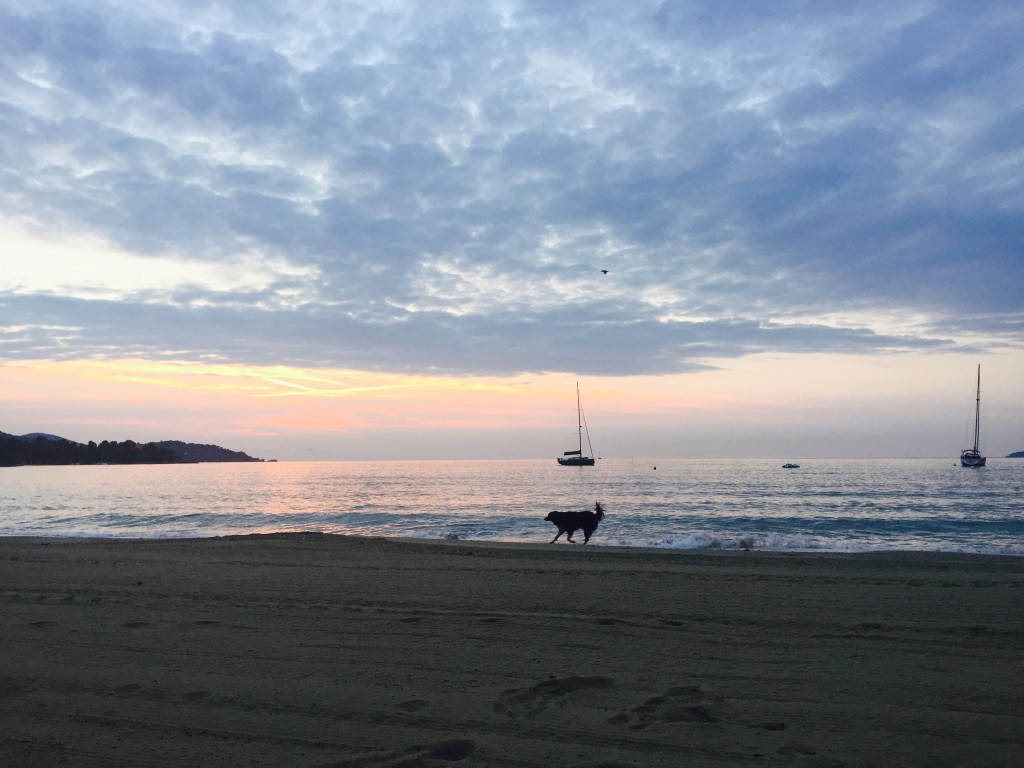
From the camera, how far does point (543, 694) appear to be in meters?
5.02

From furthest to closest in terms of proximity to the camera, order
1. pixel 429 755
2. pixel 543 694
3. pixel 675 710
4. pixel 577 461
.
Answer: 1. pixel 577 461
2. pixel 543 694
3. pixel 675 710
4. pixel 429 755

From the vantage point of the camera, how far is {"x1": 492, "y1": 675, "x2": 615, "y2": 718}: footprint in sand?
4.70 m

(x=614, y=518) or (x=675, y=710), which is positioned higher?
(x=675, y=710)

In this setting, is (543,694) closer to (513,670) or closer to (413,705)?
(513,670)

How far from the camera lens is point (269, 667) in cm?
572

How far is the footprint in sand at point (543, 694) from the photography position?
4.70 m

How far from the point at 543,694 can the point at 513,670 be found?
626 mm

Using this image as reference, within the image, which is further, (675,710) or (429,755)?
(675,710)

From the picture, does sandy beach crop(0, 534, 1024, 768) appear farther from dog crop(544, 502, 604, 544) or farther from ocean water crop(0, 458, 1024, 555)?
ocean water crop(0, 458, 1024, 555)

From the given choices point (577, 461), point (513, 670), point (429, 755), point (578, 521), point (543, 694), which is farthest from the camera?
point (577, 461)

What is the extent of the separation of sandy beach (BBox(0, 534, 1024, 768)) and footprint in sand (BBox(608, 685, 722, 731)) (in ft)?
0.07

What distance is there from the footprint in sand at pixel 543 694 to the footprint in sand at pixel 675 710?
1.48ft

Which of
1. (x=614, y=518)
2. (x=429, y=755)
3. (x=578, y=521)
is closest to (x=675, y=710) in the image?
(x=429, y=755)

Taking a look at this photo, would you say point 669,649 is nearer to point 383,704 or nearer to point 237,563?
point 383,704
